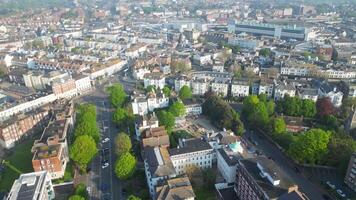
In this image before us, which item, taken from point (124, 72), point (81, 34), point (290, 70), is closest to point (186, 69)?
point (124, 72)

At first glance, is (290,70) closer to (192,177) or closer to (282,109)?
(282,109)

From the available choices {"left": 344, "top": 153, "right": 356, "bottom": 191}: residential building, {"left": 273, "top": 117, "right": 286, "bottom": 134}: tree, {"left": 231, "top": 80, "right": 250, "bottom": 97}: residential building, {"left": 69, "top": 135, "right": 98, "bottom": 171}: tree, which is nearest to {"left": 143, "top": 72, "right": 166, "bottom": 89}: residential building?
{"left": 231, "top": 80, "right": 250, "bottom": 97}: residential building

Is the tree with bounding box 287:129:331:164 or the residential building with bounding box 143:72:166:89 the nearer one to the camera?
the tree with bounding box 287:129:331:164

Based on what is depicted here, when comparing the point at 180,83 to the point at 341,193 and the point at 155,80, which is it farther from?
the point at 341,193

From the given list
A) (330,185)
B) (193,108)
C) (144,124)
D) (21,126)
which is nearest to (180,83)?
(193,108)

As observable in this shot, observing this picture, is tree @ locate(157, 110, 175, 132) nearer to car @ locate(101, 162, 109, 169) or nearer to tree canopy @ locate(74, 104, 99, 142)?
tree canopy @ locate(74, 104, 99, 142)

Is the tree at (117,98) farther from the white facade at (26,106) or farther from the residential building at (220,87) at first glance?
the residential building at (220,87)
